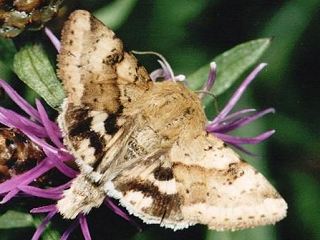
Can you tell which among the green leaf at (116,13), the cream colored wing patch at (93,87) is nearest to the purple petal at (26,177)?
the cream colored wing patch at (93,87)

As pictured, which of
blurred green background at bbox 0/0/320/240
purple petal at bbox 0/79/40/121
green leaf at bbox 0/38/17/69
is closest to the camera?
purple petal at bbox 0/79/40/121

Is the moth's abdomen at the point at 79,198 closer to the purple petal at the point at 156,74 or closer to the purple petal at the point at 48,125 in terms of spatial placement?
the purple petal at the point at 48,125

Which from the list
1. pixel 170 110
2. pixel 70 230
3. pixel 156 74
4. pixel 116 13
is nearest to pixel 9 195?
pixel 70 230

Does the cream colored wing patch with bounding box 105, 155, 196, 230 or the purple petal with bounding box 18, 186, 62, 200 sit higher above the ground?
the purple petal with bounding box 18, 186, 62, 200

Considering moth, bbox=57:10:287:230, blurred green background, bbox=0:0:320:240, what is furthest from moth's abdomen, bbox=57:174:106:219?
blurred green background, bbox=0:0:320:240

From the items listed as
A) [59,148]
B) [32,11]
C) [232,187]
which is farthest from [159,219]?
[32,11]

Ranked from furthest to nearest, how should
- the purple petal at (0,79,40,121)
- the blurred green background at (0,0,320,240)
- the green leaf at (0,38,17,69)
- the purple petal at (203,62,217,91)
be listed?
the blurred green background at (0,0,320,240)
the purple petal at (203,62,217,91)
the green leaf at (0,38,17,69)
the purple petal at (0,79,40,121)

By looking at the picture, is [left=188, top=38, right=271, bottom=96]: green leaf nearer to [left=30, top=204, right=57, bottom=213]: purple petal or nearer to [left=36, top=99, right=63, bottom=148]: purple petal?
[left=36, top=99, right=63, bottom=148]: purple petal

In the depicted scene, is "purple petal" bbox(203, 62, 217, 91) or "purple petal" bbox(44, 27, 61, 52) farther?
"purple petal" bbox(203, 62, 217, 91)
